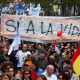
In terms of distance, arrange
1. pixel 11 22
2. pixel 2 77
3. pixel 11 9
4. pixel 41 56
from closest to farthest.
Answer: pixel 2 77
pixel 41 56
pixel 11 22
pixel 11 9

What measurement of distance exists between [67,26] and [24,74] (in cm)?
525

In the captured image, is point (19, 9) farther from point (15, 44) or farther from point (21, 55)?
point (15, 44)

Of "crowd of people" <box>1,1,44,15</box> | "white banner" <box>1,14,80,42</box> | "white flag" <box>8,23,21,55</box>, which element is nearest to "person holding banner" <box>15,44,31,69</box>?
"white flag" <box>8,23,21,55</box>

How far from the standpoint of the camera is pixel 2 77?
36.2 ft

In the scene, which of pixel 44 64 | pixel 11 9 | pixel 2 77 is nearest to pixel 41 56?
pixel 44 64

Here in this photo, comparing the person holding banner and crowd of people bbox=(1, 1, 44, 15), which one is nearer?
the person holding banner

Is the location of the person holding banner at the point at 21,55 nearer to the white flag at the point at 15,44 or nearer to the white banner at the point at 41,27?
the white flag at the point at 15,44

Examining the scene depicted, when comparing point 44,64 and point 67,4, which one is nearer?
point 44,64

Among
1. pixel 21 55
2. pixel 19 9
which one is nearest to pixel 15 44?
pixel 21 55

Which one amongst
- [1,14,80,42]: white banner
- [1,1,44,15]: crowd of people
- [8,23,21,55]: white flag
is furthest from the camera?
Result: [1,1,44,15]: crowd of people

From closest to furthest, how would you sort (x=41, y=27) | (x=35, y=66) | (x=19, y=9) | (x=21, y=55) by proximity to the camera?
(x=35, y=66)
(x=21, y=55)
(x=41, y=27)
(x=19, y=9)

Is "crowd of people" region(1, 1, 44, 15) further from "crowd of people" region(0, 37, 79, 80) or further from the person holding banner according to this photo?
the person holding banner

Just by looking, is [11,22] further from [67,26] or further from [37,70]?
[37,70]

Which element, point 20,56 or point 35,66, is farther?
point 20,56
